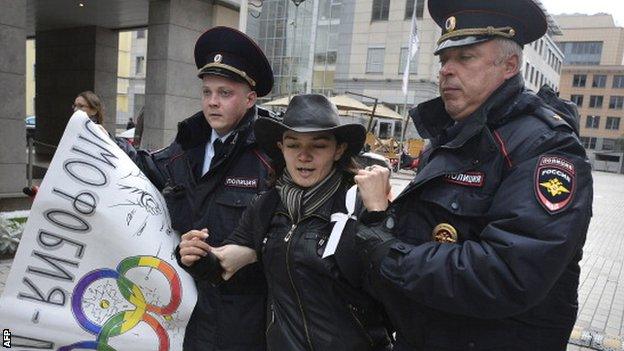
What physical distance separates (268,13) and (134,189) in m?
34.1

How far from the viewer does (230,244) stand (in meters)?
2.05

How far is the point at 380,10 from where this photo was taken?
3362 cm

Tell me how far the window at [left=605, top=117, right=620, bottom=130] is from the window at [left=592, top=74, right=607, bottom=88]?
5326 millimetres

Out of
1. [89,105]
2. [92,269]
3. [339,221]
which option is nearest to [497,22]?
[339,221]

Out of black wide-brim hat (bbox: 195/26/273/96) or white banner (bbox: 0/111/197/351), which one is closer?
white banner (bbox: 0/111/197/351)

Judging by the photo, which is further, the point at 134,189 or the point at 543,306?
the point at 134,189

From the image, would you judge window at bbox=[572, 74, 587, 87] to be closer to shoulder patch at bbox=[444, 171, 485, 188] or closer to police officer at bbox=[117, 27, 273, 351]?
police officer at bbox=[117, 27, 273, 351]

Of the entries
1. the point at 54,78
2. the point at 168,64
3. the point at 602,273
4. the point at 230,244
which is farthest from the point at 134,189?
the point at 54,78

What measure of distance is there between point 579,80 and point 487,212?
275ft

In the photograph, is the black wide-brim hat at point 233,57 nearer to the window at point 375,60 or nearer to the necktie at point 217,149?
the necktie at point 217,149

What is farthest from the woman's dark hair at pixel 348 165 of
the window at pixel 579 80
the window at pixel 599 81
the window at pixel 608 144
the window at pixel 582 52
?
the window at pixel 582 52

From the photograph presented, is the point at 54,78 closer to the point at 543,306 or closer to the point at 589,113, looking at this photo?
the point at 543,306

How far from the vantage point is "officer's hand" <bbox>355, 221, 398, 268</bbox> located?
1477 millimetres

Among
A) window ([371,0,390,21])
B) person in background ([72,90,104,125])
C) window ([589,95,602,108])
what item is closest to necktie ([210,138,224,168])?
person in background ([72,90,104,125])
